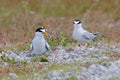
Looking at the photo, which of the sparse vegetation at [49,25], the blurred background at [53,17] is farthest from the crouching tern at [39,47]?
the blurred background at [53,17]

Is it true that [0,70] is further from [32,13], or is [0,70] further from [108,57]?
[32,13]

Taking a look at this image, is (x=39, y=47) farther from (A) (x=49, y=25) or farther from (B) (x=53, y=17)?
(B) (x=53, y=17)

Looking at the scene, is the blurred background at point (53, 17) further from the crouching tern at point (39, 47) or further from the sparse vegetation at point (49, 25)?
the crouching tern at point (39, 47)

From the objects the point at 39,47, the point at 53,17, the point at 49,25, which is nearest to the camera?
the point at 39,47

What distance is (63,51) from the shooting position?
39.6 feet

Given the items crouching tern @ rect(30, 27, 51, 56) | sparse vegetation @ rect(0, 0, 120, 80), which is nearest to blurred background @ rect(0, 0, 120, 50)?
sparse vegetation @ rect(0, 0, 120, 80)

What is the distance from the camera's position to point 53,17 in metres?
20.1

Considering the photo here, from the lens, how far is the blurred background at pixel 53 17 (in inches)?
615

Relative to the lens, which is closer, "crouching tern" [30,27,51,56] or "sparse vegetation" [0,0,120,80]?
"sparse vegetation" [0,0,120,80]

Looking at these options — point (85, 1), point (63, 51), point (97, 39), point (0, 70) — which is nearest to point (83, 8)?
point (85, 1)

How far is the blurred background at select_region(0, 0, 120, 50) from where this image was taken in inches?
615

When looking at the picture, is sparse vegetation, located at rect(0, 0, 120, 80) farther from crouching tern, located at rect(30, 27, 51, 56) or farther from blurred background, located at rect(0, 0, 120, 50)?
crouching tern, located at rect(30, 27, 51, 56)

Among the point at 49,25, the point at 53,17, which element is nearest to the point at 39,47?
the point at 49,25

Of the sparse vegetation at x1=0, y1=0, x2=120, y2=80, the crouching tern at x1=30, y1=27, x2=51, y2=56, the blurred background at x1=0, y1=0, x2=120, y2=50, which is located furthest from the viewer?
the blurred background at x1=0, y1=0, x2=120, y2=50
